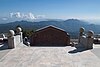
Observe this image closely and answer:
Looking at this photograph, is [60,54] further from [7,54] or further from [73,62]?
[7,54]

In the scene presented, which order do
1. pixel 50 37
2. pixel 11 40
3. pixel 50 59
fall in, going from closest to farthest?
pixel 50 59 → pixel 11 40 → pixel 50 37

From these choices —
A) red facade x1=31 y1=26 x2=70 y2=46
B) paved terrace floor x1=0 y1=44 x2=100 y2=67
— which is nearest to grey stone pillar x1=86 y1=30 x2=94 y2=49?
paved terrace floor x1=0 y1=44 x2=100 y2=67

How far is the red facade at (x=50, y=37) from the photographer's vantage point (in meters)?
16.5

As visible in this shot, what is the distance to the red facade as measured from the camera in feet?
54.0

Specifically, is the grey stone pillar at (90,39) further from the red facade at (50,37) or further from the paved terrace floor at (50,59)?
the red facade at (50,37)

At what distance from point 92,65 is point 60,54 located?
2.27m

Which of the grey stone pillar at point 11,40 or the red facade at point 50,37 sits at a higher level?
the grey stone pillar at point 11,40

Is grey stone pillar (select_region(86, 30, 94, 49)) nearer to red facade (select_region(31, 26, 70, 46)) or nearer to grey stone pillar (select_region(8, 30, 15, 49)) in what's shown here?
grey stone pillar (select_region(8, 30, 15, 49))

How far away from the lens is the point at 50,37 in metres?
16.9

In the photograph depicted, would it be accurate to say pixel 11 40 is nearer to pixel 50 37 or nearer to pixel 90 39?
pixel 90 39

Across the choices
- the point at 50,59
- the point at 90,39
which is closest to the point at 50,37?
the point at 90,39

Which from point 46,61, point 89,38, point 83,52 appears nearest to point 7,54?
point 46,61

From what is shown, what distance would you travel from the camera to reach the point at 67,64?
778cm

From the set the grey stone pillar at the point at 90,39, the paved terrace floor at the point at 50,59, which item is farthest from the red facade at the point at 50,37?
the paved terrace floor at the point at 50,59
